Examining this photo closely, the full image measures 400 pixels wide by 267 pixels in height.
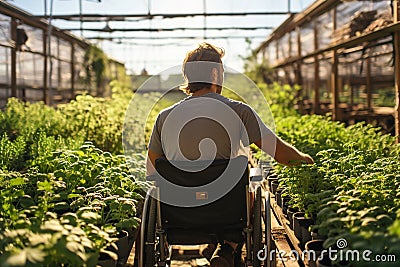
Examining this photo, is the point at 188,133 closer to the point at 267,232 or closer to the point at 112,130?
the point at 267,232

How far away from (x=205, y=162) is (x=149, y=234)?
0.41 m

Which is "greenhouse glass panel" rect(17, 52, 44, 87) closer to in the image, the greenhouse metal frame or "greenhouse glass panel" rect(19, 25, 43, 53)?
"greenhouse glass panel" rect(19, 25, 43, 53)

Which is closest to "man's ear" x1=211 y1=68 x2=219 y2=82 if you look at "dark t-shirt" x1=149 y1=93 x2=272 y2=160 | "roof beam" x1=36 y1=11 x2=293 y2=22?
"dark t-shirt" x1=149 y1=93 x2=272 y2=160

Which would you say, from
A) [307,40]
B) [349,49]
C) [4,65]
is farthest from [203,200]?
[307,40]

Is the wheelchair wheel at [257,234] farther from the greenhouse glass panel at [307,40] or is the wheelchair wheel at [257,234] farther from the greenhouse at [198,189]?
the greenhouse glass panel at [307,40]

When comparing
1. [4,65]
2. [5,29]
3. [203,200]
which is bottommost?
[203,200]

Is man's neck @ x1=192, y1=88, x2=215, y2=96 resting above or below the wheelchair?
above

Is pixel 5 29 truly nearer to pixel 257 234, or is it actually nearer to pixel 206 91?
pixel 206 91

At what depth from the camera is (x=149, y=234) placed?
2.42 meters

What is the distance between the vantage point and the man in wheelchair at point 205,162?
2.39 meters

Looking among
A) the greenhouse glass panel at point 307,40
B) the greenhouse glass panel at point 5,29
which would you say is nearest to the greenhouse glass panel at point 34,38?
the greenhouse glass panel at point 5,29

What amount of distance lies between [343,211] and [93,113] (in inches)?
147

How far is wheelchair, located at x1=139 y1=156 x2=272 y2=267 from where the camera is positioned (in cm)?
237

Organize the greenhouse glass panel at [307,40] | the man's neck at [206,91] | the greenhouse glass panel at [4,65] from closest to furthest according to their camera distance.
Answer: the man's neck at [206,91]
the greenhouse glass panel at [4,65]
the greenhouse glass panel at [307,40]
